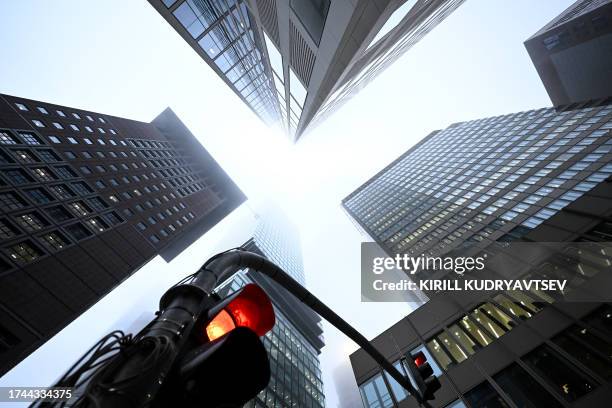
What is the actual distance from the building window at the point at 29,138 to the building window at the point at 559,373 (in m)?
54.0

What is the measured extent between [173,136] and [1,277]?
71.9 meters

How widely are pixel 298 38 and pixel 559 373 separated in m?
19.4

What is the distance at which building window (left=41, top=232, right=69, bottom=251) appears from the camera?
32334mm

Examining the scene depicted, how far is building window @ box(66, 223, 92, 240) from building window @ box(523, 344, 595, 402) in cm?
4660

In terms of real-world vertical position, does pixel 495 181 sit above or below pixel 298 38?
below

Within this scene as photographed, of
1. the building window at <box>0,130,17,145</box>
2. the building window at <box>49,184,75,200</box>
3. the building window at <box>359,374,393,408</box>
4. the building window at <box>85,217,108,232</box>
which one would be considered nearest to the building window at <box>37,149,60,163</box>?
the building window at <box>0,130,17,145</box>

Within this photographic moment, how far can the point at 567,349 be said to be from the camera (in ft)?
38.6

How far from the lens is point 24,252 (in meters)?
29.8

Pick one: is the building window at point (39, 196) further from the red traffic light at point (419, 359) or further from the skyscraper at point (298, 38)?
the red traffic light at point (419, 359)

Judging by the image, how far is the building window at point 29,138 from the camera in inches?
1426

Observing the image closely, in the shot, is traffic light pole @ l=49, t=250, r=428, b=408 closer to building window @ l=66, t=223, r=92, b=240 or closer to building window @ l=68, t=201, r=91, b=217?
building window @ l=66, t=223, r=92, b=240

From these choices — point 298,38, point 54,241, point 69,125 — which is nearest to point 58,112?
point 69,125

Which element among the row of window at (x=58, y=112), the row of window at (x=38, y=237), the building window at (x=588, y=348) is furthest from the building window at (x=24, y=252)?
the building window at (x=588, y=348)

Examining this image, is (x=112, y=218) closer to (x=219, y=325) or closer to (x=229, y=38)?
(x=229, y=38)
